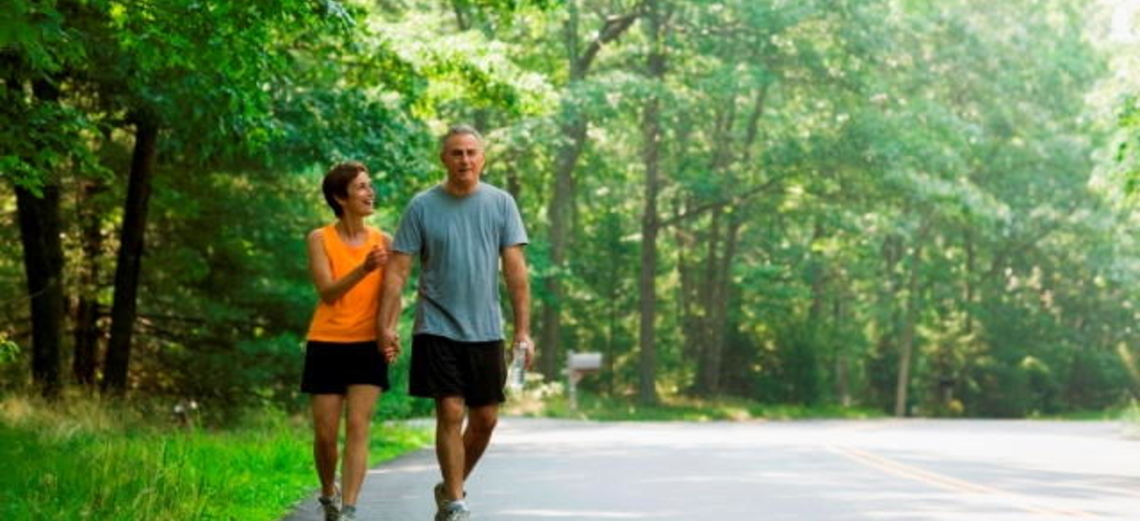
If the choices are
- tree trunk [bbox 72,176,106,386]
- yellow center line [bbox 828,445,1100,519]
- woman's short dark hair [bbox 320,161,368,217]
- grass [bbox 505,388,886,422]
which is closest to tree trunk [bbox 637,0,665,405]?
grass [bbox 505,388,886,422]

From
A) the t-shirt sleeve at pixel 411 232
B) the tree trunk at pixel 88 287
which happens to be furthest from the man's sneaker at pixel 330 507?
the tree trunk at pixel 88 287

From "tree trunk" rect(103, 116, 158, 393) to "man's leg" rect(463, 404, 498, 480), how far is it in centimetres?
1188

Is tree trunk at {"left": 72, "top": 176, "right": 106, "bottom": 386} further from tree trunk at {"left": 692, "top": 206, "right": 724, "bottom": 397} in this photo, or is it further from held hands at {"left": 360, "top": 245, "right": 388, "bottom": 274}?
tree trunk at {"left": 692, "top": 206, "right": 724, "bottom": 397}

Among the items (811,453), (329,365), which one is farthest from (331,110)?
(329,365)

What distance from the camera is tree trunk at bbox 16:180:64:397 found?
64.7 feet

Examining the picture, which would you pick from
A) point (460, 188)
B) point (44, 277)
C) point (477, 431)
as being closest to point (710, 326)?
point (44, 277)

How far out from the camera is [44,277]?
2002 cm

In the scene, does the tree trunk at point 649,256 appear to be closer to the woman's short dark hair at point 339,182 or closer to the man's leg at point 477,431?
the man's leg at point 477,431

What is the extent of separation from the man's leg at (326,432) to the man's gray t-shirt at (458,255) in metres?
0.56

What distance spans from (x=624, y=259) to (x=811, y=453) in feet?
112

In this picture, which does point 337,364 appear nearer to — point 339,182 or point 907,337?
point 339,182

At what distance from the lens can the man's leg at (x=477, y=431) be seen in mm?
8969

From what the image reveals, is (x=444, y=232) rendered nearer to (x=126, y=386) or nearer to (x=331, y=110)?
(x=331, y=110)

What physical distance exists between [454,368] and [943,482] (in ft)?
18.9
